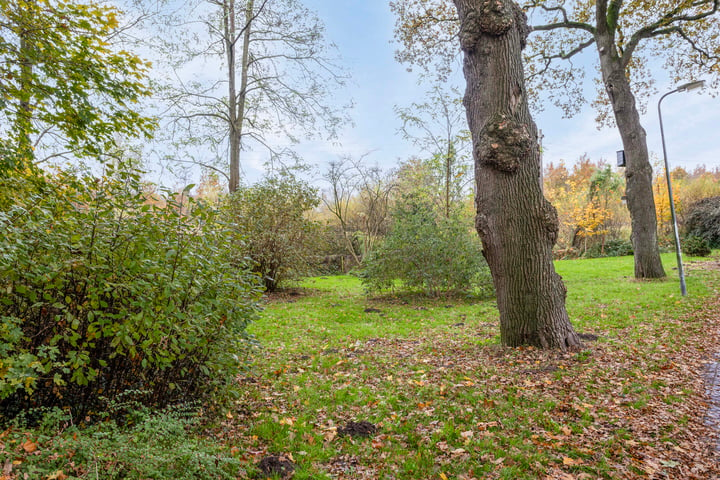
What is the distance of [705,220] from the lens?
2227cm

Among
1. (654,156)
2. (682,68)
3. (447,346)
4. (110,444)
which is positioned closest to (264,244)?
(447,346)

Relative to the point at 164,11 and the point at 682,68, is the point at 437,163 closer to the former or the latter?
the point at 682,68

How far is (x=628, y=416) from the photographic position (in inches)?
138

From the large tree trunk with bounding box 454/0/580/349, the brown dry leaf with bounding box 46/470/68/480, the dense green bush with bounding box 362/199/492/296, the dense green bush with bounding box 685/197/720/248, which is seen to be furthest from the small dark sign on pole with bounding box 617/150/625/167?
the dense green bush with bounding box 685/197/720/248

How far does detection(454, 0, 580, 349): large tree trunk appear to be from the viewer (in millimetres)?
5082

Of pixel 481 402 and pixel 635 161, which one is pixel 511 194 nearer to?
pixel 481 402

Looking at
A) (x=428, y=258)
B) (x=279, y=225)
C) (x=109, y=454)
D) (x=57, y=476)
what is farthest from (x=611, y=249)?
(x=57, y=476)

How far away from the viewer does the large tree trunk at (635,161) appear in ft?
38.1

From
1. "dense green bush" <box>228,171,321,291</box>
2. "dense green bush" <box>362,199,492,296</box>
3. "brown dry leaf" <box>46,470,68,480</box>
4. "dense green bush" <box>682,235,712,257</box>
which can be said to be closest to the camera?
"brown dry leaf" <box>46,470,68,480</box>

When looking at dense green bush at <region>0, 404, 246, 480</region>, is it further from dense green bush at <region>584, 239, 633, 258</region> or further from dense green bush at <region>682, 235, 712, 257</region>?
dense green bush at <region>584, 239, 633, 258</region>

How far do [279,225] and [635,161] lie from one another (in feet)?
37.5

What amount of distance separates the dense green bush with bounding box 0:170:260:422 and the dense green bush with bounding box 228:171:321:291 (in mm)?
8730

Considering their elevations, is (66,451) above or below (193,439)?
above

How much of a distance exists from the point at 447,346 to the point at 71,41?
6389 mm
